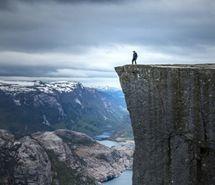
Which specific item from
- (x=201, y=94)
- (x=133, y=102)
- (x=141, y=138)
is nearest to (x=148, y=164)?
(x=141, y=138)

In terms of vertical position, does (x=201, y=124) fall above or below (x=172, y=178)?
above

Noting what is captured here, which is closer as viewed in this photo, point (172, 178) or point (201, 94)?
point (201, 94)

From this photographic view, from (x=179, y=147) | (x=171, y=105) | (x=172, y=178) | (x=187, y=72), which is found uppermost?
(x=187, y=72)

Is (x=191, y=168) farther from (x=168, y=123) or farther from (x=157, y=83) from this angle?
(x=157, y=83)

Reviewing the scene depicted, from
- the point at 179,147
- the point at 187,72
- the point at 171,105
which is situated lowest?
the point at 179,147

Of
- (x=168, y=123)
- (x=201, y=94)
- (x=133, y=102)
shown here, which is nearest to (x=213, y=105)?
(x=201, y=94)

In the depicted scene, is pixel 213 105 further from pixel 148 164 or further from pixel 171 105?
pixel 148 164
